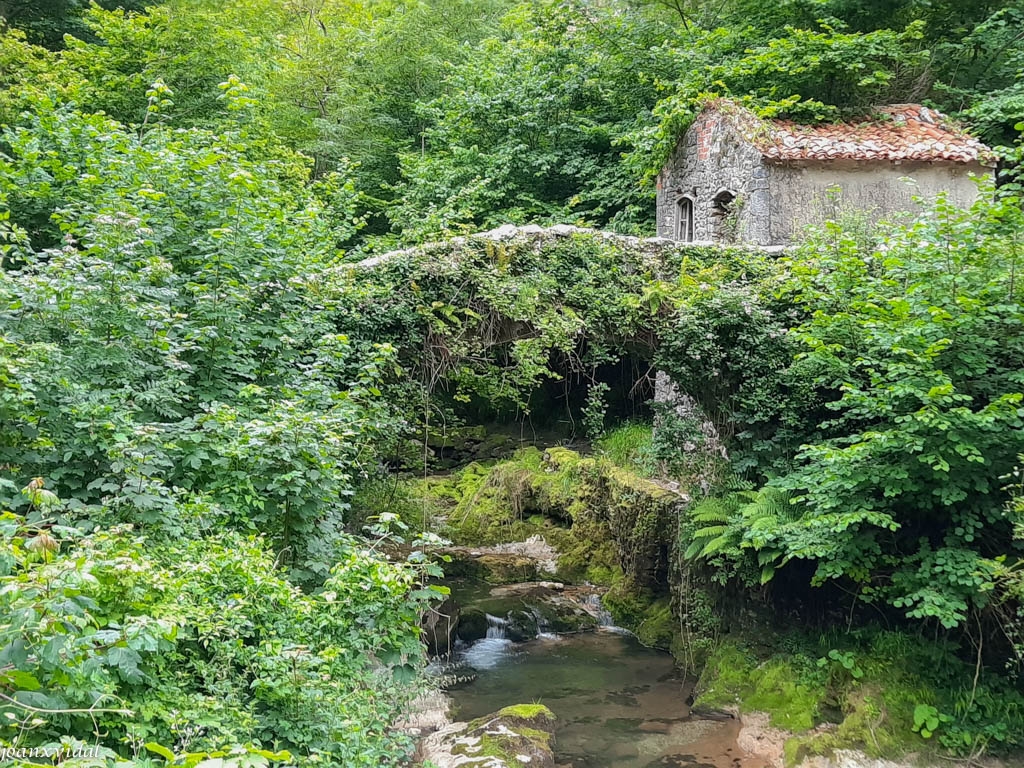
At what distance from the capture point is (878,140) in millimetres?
12180

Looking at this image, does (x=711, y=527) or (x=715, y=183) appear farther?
(x=715, y=183)

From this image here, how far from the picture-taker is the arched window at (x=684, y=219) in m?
13.8

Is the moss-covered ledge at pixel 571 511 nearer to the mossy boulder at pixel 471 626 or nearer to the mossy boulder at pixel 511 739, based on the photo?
the mossy boulder at pixel 471 626

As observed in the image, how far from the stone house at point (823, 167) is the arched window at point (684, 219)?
0.85 metres

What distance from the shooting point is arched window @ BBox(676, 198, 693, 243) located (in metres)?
13.8

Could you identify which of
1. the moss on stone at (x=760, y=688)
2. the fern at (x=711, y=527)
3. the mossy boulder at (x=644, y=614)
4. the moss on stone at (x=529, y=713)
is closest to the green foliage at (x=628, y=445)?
the mossy boulder at (x=644, y=614)

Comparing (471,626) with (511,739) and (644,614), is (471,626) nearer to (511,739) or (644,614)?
(644,614)

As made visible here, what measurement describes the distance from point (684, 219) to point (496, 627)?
8647 mm

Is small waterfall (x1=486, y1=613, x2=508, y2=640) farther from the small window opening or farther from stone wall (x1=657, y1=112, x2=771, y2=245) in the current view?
the small window opening

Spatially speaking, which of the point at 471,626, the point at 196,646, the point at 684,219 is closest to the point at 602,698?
the point at 471,626

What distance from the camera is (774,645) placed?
322 inches

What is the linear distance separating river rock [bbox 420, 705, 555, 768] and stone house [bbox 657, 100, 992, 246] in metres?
8.47

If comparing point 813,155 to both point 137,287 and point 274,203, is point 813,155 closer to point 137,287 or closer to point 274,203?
point 274,203

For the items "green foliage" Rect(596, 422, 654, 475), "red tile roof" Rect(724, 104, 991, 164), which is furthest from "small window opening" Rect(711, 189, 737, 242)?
"green foliage" Rect(596, 422, 654, 475)
